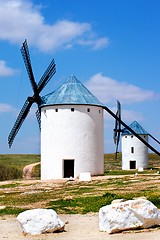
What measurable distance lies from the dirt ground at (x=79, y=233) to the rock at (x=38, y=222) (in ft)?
0.46

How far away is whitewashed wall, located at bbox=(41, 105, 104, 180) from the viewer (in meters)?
32.8

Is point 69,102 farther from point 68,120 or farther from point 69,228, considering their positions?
point 69,228

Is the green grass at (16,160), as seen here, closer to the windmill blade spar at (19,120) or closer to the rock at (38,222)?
the windmill blade spar at (19,120)

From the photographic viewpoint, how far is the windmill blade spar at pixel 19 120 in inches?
1475

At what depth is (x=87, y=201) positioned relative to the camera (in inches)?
635

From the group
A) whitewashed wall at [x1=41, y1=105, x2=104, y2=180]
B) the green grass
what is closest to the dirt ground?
whitewashed wall at [x1=41, y1=105, x2=104, y2=180]

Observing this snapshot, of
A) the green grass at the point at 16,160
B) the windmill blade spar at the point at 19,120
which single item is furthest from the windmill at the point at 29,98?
the green grass at the point at 16,160

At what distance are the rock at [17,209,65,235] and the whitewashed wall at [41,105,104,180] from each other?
857 inches

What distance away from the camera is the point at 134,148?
5644cm

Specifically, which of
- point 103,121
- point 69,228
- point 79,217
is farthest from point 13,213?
point 103,121

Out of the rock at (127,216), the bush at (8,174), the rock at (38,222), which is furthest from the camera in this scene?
the bush at (8,174)

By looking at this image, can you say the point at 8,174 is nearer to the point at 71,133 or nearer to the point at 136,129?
the point at 71,133

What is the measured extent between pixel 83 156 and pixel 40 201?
15.5m

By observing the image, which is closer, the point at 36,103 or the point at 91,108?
the point at 91,108
